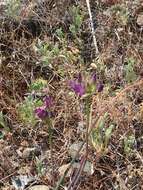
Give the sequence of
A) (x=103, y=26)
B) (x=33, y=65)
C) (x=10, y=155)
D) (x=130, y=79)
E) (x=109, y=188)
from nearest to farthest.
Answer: (x=109, y=188) < (x=10, y=155) < (x=130, y=79) < (x=33, y=65) < (x=103, y=26)

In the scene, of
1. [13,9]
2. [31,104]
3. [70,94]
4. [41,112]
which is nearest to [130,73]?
[70,94]

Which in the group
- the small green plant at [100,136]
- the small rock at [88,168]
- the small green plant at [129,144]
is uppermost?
the small green plant at [100,136]

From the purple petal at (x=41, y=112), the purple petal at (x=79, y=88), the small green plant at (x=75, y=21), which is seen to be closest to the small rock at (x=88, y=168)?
the purple petal at (x=41, y=112)

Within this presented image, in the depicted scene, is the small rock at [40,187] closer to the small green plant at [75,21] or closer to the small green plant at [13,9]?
the small green plant at [75,21]

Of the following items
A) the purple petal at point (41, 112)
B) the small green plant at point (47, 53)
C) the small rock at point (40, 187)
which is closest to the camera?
the purple petal at point (41, 112)

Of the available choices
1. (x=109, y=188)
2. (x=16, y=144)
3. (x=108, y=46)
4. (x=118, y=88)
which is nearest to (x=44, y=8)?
(x=108, y=46)

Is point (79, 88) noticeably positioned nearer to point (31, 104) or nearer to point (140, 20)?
point (31, 104)

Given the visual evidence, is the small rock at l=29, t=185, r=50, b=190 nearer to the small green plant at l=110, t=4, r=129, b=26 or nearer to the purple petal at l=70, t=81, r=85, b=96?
the purple petal at l=70, t=81, r=85, b=96

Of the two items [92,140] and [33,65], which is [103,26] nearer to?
[33,65]
